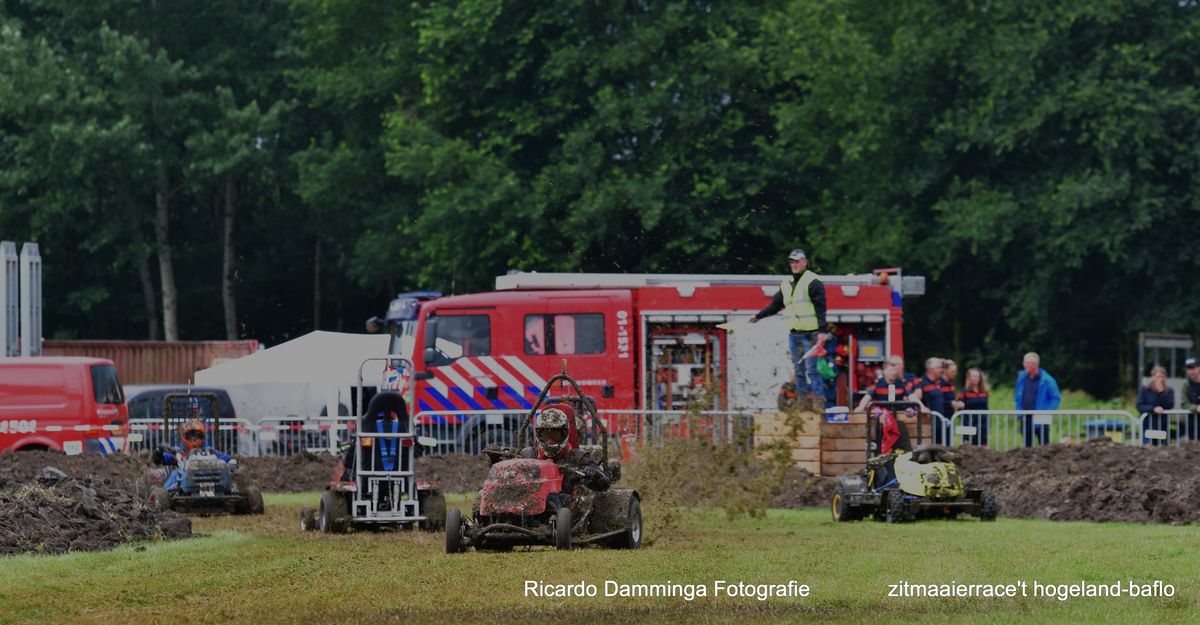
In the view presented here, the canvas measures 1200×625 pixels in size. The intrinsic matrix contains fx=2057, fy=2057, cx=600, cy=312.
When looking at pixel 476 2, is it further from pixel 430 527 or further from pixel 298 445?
pixel 430 527

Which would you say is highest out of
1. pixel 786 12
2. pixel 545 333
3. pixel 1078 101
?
pixel 786 12

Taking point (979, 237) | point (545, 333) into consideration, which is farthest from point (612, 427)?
point (979, 237)

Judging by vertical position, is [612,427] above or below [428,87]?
below

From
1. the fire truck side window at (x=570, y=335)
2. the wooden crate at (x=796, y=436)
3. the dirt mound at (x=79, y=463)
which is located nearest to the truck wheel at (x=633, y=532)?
the wooden crate at (x=796, y=436)

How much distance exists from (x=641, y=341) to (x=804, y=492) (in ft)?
24.7

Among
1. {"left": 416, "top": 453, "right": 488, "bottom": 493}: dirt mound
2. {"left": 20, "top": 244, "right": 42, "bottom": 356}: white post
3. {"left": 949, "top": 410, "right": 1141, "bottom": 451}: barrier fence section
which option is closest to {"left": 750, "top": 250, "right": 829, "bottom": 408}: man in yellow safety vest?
{"left": 949, "top": 410, "right": 1141, "bottom": 451}: barrier fence section

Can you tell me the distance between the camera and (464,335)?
33312 millimetres

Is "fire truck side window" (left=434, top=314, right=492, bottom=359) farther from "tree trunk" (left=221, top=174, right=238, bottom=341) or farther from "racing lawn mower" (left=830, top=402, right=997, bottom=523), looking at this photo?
"tree trunk" (left=221, top=174, right=238, bottom=341)

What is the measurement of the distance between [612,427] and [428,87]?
2237 centimetres

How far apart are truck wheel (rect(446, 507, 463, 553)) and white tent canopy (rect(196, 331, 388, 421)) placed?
22.5 metres

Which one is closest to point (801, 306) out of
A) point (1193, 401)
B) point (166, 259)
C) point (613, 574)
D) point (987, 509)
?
point (987, 509)

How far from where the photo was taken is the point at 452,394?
3300 centimetres

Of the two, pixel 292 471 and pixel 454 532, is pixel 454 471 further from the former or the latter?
pixel 454 532

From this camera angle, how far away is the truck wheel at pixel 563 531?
17.3 meters
